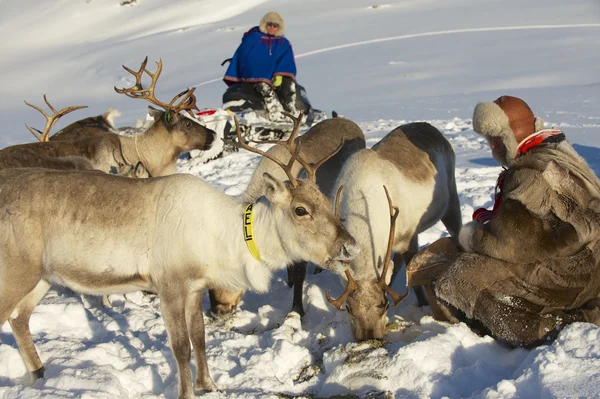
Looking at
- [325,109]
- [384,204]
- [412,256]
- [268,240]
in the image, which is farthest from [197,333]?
[325,109]

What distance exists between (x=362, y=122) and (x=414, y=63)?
8.39m

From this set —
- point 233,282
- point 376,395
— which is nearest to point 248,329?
point 233,282

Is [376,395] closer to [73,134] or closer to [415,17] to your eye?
[73,134]

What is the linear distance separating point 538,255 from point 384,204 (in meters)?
1.19

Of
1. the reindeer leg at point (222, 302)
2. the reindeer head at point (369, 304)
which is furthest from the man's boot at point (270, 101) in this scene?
the reindeer head at point (369, 304)

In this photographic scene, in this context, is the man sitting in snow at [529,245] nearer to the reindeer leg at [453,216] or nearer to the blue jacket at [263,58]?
the reindeer leg at [453,216]

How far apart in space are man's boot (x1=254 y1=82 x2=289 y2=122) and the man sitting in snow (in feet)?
21.0

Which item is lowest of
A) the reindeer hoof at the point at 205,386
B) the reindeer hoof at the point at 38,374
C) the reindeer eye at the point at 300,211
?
the reindeer hoof at the point at 205,386

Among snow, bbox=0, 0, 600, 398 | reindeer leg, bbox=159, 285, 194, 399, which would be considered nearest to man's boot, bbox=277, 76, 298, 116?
snow, bbox=0, 0, 600, 398

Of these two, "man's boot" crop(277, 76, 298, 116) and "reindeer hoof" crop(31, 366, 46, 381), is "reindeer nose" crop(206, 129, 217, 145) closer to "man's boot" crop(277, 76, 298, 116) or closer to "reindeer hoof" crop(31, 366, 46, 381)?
"man's boot" crop(277, 76, 298, 116)

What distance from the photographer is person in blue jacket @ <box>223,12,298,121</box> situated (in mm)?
10320

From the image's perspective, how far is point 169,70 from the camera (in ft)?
76.6

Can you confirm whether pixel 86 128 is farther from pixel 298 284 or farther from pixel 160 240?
pixel 160 240

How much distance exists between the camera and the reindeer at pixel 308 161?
5.05 meters
